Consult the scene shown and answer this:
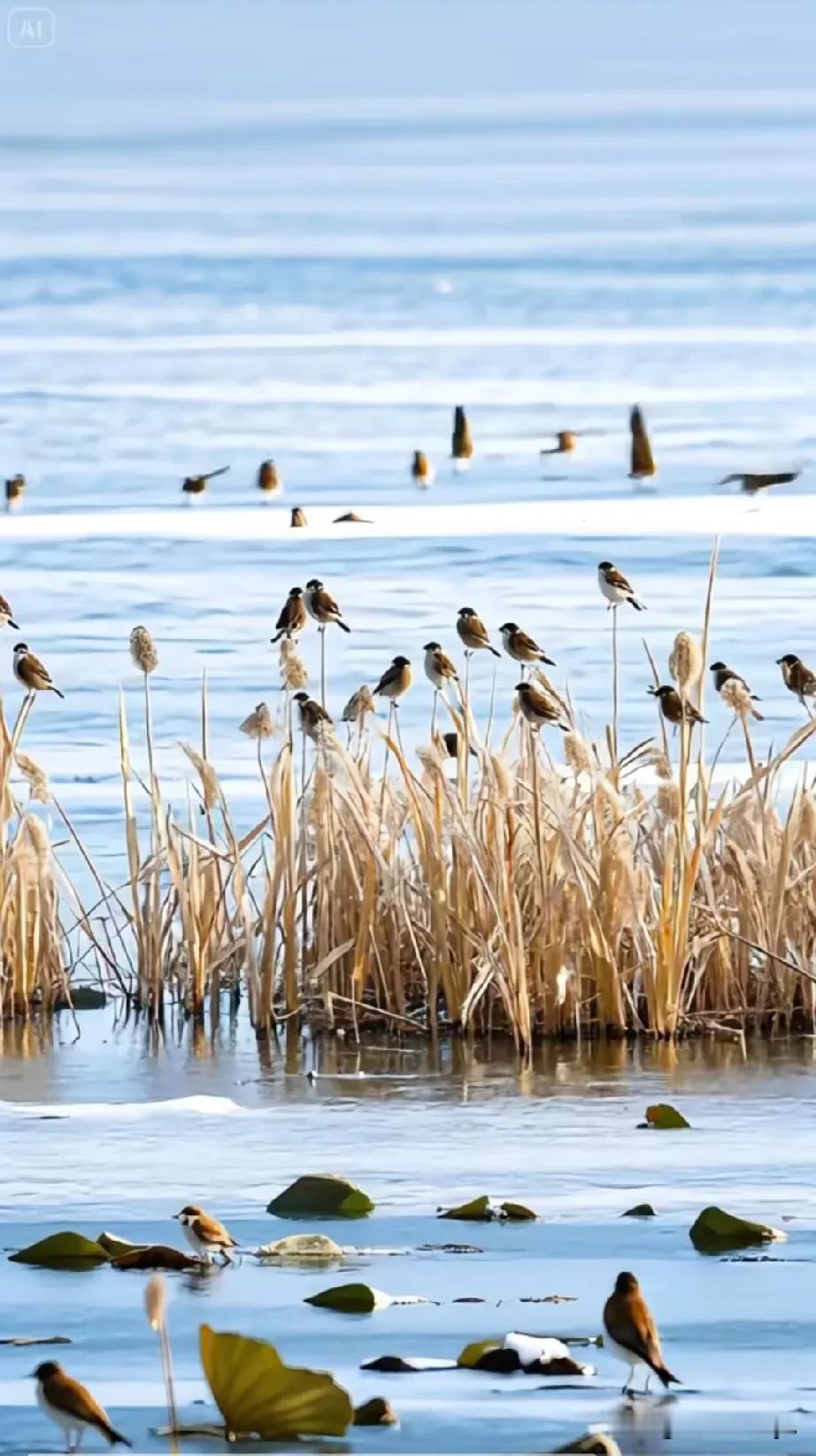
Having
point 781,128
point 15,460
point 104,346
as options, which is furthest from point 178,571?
point 781,128

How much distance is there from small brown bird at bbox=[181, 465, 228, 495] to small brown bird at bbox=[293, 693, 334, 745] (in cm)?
1214

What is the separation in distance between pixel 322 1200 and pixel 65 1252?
0.58 meters

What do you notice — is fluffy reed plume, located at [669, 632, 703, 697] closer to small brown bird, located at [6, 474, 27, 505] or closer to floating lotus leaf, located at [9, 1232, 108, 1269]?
floating lotus leaf, located at [9, 1232, 108, 1269]

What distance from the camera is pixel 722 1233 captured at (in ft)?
16.2

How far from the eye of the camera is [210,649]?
1499 cm

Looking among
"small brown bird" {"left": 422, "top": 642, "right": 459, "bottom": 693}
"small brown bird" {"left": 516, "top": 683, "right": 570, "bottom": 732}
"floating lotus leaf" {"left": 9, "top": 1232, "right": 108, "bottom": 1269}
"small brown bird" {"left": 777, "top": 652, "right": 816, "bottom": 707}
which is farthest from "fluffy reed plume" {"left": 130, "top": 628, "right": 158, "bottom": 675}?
"floating lotus leaf" {"left": 9, "top": 1232, "right": 108, "bottom": 1269}

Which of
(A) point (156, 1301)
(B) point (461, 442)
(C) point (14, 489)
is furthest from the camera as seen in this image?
(B) point (461, 442)

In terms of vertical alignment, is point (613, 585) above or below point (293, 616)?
above

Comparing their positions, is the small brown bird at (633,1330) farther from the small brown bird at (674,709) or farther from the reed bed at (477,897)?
the small brown bird at (674,709)

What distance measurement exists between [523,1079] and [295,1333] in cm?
236

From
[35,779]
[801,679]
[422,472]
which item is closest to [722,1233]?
[801,679]

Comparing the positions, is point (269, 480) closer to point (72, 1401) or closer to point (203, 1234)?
point (203, 1234)

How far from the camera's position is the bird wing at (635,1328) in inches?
156

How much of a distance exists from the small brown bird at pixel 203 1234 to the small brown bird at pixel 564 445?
16551mm
